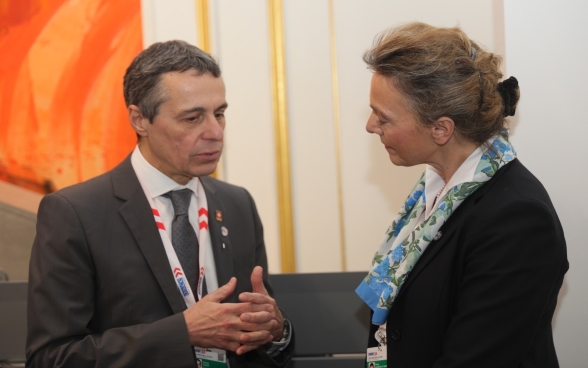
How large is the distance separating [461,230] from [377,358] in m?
0.60

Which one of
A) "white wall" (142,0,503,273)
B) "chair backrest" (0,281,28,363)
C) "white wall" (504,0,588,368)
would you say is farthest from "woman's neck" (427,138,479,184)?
"chair backrest" (0,281,28,363)

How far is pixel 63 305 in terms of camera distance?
2.17 meters

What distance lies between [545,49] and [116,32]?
234cm

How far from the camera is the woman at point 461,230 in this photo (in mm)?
1804

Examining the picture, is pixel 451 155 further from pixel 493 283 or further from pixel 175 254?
pixel 175 254

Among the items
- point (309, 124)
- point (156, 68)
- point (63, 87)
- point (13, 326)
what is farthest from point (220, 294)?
point (63, 87)

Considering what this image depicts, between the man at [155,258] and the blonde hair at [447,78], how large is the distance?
0.78 metres

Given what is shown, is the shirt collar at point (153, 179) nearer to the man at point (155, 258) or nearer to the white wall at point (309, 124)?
the man at point (155, 258)

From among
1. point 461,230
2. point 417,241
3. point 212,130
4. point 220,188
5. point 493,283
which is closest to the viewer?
point 493,283

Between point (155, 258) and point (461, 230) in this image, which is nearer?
point (461, 230)

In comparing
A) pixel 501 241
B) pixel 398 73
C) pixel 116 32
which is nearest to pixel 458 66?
pixel 398 73

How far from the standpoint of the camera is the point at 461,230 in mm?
1963

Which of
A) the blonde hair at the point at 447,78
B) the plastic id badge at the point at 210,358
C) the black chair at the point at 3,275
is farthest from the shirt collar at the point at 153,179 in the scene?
the black chair at the point at 3,275

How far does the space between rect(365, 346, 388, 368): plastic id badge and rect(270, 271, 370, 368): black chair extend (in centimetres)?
90
